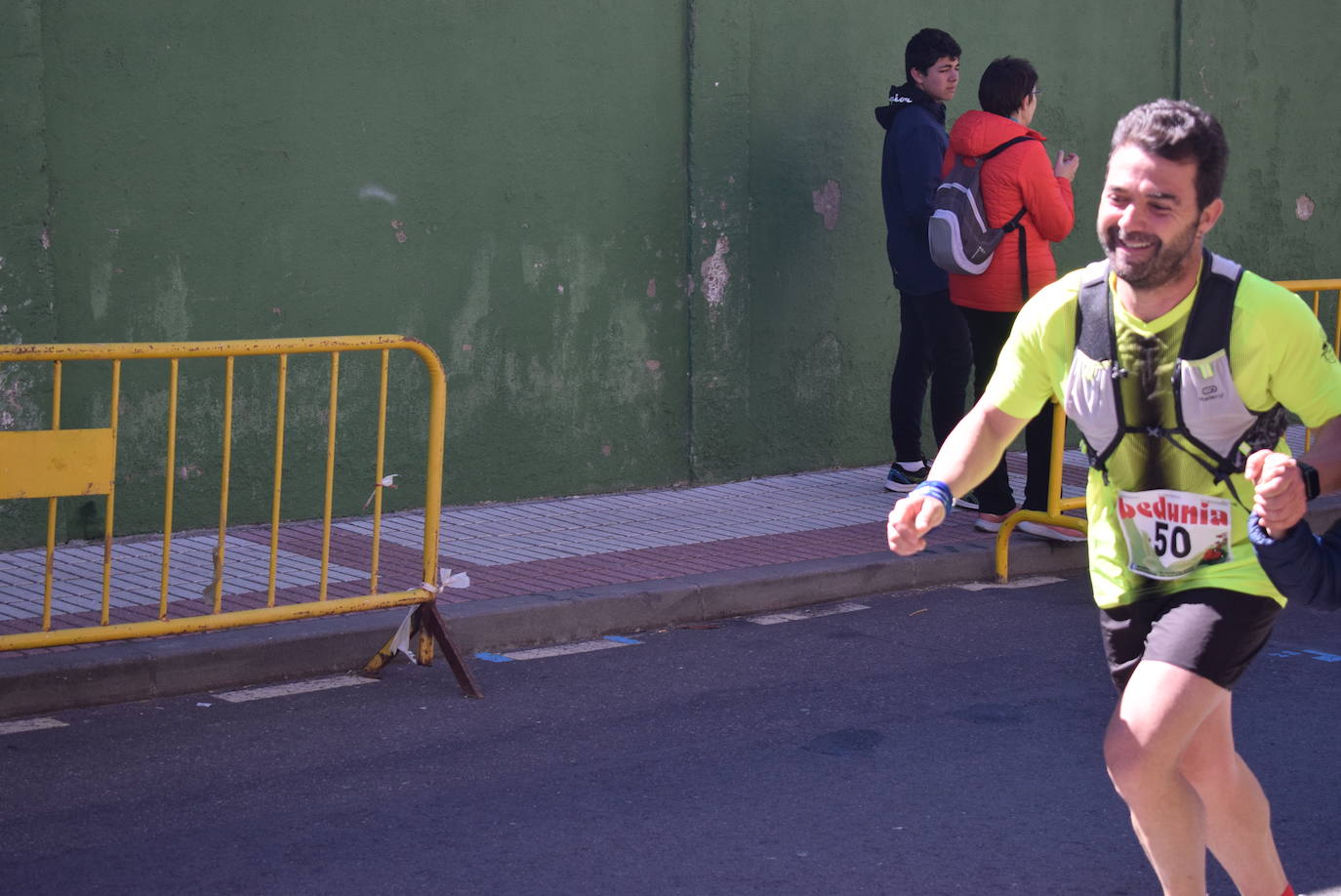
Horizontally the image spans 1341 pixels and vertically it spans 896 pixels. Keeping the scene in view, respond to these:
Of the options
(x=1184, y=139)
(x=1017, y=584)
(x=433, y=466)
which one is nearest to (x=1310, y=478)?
(x=1184, y=139)

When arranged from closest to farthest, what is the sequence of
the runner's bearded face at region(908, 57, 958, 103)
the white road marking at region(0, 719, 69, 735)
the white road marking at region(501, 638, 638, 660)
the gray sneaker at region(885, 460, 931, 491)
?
1. the white road marking at region(0, 719, 69, 735)
2. the white road marking at region(501, 638, 638, 660)
3. the runner's bearded face at region(908, 57, 958, 103)
4. the gray sneaker at region(885, 460, 931, 491)

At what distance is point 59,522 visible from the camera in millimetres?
8359

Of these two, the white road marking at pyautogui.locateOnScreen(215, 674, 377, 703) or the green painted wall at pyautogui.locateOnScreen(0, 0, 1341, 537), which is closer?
the white road marking at pyautogui.locateOnScreen(215, 674, 377, 703)

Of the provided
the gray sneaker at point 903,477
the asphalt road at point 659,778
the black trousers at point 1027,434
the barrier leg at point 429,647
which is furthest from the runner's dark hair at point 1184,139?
the gray sneaker at point 903,477

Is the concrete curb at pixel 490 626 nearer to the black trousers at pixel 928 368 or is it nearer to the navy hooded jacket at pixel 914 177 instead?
the black trousers at pixel 928 368

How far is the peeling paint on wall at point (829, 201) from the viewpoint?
35.0 ft

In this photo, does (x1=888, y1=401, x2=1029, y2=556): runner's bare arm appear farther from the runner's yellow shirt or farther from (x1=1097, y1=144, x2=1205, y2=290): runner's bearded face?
(x1=1097, y1=144, x2=1205, y2=290): runner's bearded face

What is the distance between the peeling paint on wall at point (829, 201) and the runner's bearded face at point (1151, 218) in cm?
706

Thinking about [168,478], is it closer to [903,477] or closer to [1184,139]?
[1184,139]

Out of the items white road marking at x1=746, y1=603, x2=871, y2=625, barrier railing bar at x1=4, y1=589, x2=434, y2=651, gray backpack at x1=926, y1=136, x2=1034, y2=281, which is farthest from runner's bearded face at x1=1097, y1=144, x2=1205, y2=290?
gray backpack at x1=926, y1=136, x2=1034, y2=281

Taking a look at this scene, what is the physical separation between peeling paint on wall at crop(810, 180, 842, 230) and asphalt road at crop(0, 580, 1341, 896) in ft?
12.8

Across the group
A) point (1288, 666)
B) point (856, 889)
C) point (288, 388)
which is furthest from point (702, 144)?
point (856, 889)

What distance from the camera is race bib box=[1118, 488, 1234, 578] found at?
372 cm

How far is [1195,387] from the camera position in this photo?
144 inches
